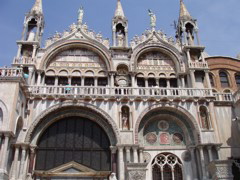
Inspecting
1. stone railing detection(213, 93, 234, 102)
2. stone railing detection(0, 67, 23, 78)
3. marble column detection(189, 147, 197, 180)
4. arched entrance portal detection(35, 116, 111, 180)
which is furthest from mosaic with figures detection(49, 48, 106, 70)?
marble column detection(189, 147, 197, 180)

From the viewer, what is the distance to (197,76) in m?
20.5

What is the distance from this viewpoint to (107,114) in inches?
673

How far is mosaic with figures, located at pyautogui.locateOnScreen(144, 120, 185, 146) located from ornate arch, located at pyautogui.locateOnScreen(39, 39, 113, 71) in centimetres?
552

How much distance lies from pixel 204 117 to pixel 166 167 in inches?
165

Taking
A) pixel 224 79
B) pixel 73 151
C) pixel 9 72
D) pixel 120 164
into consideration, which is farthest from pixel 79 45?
pixel 224 79

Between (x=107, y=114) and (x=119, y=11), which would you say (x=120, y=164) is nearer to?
(x=107, y=114)

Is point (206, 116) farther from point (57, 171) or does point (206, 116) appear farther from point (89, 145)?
point (57, 171)

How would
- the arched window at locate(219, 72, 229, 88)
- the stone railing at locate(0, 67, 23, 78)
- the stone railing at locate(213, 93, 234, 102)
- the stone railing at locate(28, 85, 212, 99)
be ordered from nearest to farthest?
the stone railing at locate(0, 67, 23, 78) < the stone railing at locate(28, 85, 212, 99) < the stone railing at locate(213, 93, 234, 102) < the arched window at locate(219, 72, 229, 88)

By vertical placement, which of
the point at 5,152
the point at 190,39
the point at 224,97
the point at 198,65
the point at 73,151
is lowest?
the point at 5,152

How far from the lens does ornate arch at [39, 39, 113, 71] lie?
67.7ft

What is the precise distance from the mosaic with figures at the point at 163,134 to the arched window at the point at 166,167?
91 centimetres

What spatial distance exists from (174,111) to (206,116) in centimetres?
214

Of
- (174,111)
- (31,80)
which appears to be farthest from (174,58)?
(31,80)

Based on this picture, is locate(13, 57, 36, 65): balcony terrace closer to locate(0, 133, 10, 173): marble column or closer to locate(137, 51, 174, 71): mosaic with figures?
locate(0, 133, 10, 173): marble column
